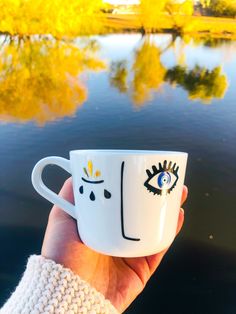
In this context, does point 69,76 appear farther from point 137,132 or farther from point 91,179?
point 91,179

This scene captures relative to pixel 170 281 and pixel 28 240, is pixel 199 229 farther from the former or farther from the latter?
pixel 28 240

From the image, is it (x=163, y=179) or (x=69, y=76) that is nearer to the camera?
(x=163, y=179)

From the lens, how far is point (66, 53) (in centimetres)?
554

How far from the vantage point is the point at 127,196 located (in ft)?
1.23

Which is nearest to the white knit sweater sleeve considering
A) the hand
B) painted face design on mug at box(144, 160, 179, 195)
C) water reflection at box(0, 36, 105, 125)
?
the hand

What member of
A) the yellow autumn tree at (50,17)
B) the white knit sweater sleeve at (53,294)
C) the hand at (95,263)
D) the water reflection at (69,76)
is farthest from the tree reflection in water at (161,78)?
the white knit sweater sleeve at (53,294)

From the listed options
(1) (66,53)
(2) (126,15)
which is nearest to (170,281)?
(1) (66,53)

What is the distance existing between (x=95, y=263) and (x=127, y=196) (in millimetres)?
178

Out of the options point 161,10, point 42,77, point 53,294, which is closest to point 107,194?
point 53,294

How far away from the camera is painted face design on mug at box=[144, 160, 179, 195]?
37 centimetres

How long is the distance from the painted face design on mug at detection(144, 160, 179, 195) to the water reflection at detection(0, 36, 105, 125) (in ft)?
8.82

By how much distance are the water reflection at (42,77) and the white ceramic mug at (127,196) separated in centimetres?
266

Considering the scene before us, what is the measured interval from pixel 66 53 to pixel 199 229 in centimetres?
456

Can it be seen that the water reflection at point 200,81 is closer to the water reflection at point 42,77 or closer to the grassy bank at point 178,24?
the water reflection at point 42,77
